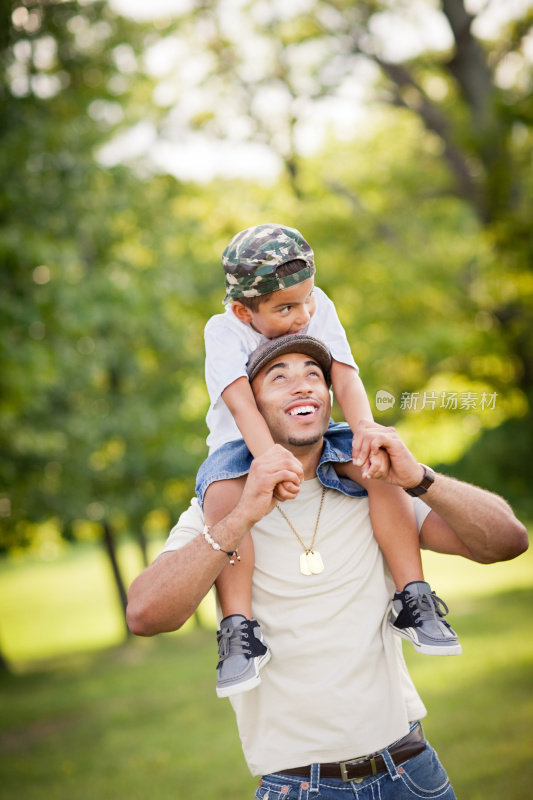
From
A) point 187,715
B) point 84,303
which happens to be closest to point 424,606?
point 84,303

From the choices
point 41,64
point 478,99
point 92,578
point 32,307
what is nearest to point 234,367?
point 32,307

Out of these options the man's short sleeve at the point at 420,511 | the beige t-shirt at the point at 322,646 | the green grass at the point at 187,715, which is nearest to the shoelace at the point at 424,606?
the beige t-shirt at the point at 322,646

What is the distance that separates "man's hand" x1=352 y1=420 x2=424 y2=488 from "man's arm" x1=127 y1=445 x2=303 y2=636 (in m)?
0.18

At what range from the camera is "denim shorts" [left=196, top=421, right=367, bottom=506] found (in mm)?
2598

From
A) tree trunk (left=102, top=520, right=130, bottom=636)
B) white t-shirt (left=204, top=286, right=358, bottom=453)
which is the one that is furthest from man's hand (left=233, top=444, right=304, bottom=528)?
tree trunk (left=102, top=520, right=130, bottom=636)

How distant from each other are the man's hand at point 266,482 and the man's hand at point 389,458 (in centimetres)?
19

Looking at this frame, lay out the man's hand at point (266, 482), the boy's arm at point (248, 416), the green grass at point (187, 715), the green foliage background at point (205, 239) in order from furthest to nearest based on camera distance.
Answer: the green foliage background at point (205, 239) < the green grass at point (187, 715) < the boy's arm at point (248, 416) < the man's hand at point (266, 482)

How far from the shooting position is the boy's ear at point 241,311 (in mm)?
2963

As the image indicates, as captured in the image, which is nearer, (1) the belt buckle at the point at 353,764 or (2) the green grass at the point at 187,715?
(1) the belt buckle at the point at 353,764

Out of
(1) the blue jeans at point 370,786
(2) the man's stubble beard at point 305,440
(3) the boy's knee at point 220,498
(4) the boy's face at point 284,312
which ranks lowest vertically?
(1) the blue jeans at point 370,786

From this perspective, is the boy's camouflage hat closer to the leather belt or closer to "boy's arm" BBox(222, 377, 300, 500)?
"boy's arm" BBox(222, 377, 300, 500)

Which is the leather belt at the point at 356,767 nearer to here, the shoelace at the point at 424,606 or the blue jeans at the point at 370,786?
the blue jeans at the point at 370,786

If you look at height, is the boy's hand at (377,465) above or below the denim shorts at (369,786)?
above

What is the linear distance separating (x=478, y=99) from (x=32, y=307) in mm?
7299
